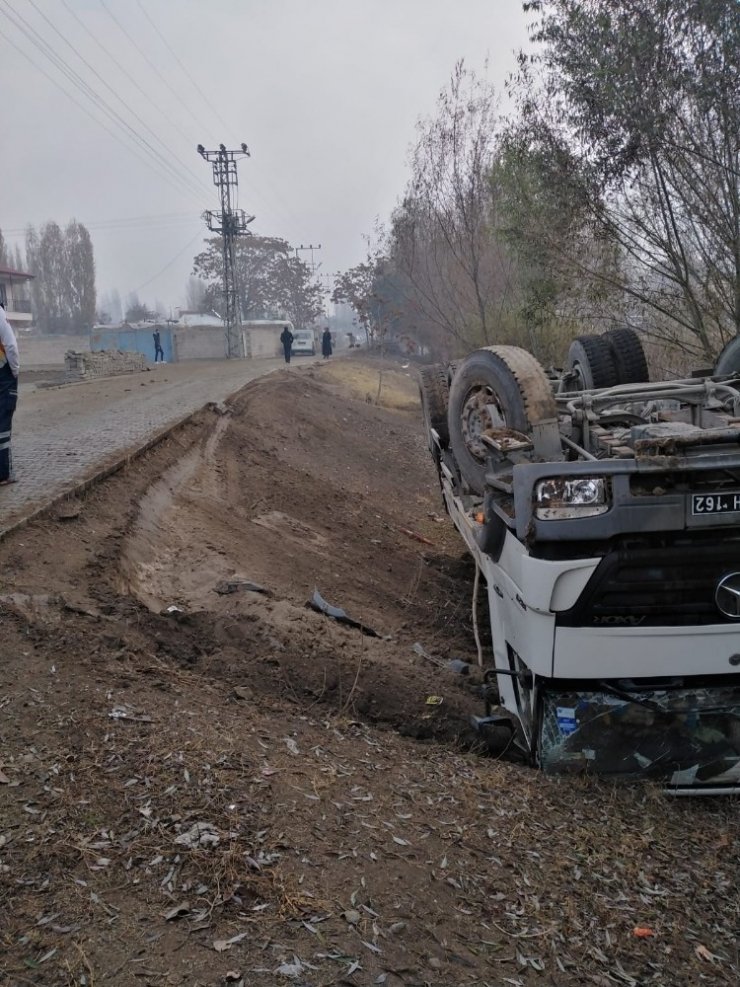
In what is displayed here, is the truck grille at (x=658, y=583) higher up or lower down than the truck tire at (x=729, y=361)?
lower down

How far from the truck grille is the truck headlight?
219 millimetres

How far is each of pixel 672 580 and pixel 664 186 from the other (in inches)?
475

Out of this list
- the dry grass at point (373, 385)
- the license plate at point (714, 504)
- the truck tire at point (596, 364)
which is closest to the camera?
the license plate at point (714, 504)

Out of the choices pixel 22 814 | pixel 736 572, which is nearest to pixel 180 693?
pixel 22 814

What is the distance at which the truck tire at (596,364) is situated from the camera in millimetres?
6684

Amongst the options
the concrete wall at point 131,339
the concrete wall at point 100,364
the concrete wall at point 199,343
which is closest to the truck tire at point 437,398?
the concrete wall at point 100,364

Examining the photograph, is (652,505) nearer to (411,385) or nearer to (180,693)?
(180,693)

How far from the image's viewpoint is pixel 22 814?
309cm

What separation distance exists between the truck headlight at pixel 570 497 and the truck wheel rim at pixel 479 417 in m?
1.31

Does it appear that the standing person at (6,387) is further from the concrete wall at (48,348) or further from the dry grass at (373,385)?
the concrete wall at (48,348)

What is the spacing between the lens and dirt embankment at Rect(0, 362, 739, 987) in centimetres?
267

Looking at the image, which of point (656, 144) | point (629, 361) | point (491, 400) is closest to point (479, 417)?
point (491, 400)

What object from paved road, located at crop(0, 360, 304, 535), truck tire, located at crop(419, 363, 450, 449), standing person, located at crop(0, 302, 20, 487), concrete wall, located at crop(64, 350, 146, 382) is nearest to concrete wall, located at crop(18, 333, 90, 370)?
concrete wall, located at crop(64, 350, 146, 382)

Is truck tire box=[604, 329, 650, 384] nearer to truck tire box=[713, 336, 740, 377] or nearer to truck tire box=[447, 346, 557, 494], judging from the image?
truck tire box=[713, 336, 740, 377]
